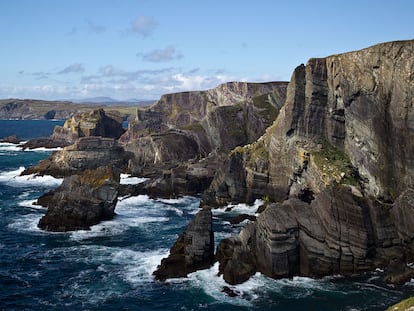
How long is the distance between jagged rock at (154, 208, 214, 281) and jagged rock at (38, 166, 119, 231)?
2126 cm

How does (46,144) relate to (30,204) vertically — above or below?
above

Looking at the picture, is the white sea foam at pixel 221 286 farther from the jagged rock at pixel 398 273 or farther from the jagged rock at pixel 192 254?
the jagged rock at pixel 398 273

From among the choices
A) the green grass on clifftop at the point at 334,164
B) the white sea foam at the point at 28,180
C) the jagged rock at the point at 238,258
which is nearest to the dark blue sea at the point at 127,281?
the jagged rock at the point at 238,258

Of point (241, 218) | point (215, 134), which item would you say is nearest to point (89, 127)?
point (215, 134)

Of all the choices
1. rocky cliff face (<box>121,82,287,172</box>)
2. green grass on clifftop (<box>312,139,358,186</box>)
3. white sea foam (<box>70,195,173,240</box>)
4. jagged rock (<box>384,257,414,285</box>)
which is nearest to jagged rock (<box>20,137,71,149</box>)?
rocky cliff face (<box>121,82,287,172</box>)

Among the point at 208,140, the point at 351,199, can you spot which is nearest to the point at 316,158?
the point at 351,199

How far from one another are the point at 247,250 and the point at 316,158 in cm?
2344

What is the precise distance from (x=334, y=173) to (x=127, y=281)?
31384 mm

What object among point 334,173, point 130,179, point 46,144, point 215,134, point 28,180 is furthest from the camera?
point 46,144

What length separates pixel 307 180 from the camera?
231 ft

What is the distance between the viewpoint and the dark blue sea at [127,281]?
141ft

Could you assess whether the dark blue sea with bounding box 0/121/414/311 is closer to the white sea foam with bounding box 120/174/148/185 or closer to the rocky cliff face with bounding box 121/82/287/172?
the white sea foam with bounding box 120/174/148/185

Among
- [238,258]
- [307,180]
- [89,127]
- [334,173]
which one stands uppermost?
[89,127]

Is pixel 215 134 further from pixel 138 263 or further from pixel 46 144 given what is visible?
pixel 46 144
